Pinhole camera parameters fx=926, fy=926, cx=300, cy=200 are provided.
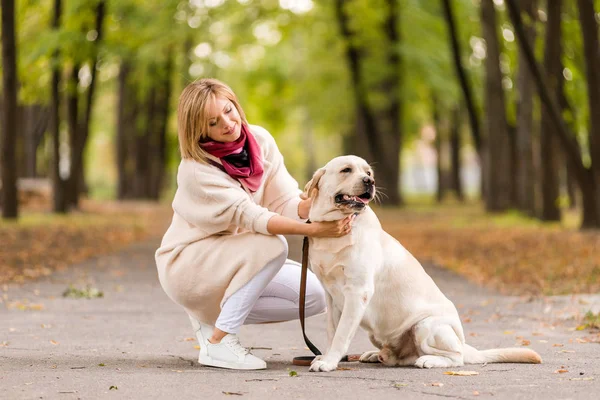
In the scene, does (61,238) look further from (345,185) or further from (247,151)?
Result: (345,185)

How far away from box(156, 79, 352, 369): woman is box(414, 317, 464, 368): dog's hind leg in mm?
830

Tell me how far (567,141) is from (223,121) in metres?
12.9

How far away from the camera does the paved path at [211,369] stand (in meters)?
5.12

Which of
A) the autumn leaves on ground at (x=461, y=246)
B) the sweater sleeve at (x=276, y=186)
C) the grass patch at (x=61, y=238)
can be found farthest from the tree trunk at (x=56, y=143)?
the sweater sleeve at (x=276, y=186)

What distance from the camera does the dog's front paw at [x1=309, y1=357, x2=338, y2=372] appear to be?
5750 mm

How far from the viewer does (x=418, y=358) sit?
19.6 feet

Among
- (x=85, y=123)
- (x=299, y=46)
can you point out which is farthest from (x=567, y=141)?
(x=299, y=46)

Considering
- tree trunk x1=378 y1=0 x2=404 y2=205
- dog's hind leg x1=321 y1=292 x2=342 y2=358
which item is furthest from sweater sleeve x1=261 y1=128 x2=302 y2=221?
tree trunk x1=378 y1=0 x2=404 y2=205

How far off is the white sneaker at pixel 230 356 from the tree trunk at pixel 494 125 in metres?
20.5

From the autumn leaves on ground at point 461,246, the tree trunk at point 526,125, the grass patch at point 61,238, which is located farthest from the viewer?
the tree trunk at point 526,125

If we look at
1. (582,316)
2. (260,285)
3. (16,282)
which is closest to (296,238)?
(16,282)

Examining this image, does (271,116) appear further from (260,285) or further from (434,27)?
(260,285)

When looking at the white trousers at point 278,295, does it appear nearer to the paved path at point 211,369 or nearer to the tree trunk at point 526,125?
the paved path at point 211,369

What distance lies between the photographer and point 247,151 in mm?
6262
